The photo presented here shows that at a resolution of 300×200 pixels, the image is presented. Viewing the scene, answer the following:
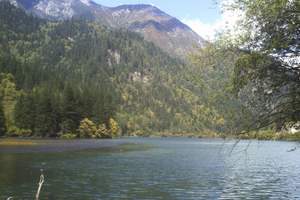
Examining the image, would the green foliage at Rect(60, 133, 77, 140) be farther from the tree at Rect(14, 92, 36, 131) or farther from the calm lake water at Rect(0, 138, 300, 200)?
the calm lake water at Rect(0, 138, 300, 200)

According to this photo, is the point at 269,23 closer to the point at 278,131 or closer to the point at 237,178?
the point at 278,131

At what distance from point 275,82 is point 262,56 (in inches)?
73.3

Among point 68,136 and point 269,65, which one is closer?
point 269,65

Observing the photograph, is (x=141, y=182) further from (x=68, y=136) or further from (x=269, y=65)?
(x=68, y=136)

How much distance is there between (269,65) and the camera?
20.1 metres

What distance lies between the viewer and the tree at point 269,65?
18.8m

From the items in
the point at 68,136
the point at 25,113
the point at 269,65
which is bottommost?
the point at 68,136

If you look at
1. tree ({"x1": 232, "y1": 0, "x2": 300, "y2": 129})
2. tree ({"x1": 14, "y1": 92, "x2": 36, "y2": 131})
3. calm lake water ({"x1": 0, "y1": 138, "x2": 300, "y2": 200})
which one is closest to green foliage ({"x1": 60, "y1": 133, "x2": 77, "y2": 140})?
tree ({"x1": 14, "y1": 92, "x2": 36, "y2": 131})

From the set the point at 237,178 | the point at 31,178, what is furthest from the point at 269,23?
the point at 237,178

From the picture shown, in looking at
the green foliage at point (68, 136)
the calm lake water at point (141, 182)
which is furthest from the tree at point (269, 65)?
the green foliage at point (68, 136)

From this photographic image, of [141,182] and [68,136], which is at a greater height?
[141,182]

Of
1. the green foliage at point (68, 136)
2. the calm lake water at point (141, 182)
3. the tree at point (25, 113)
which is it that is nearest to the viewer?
the calm lake water at point (141, 182)

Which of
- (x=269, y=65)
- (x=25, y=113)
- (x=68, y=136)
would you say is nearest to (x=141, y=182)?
(x=269, y=65)

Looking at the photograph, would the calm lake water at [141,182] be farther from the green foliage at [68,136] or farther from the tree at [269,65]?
the green foliage at [68,136]
